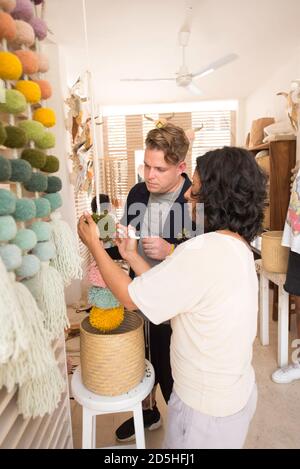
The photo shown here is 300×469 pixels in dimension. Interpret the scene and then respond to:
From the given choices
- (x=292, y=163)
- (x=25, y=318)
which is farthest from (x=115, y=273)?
(x=292, y=163)

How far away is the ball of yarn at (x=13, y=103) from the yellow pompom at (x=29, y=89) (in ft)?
0.19

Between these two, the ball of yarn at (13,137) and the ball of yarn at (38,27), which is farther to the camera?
the ball of yarn at (38,27)

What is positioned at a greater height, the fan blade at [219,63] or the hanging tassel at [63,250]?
the fan blade at [219,63]

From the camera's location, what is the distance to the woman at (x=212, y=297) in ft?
2.48

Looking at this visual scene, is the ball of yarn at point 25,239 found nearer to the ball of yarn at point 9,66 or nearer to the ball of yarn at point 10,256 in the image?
the ball of yarn at point 10,256

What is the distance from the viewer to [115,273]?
0.82 meters

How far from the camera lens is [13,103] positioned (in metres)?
0.63

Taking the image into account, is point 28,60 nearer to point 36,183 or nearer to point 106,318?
point 36,183

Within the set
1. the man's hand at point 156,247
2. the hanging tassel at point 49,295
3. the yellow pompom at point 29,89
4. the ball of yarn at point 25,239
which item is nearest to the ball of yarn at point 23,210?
the ball of yarn at point 25,239

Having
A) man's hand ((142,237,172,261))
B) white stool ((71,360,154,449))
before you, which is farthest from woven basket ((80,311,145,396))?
man's hand ((142,237,172,261))

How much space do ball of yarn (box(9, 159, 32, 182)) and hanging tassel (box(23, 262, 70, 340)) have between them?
20 centimetres

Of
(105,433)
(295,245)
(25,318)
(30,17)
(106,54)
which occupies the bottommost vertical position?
(105,433)

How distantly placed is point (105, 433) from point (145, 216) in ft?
3.61
